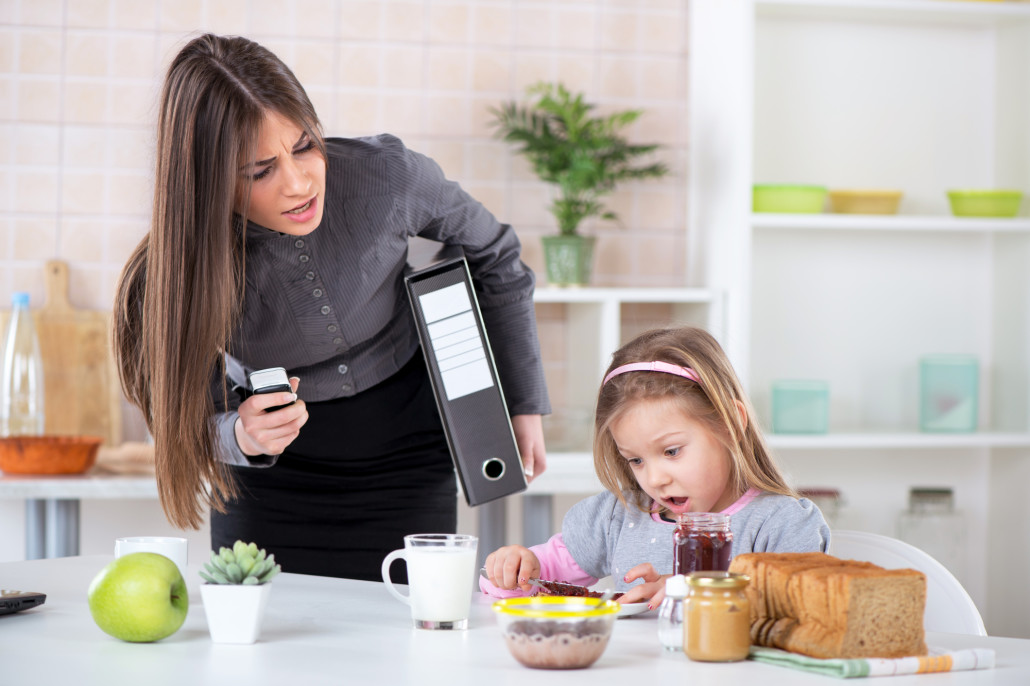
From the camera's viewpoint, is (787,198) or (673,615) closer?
(673,615)

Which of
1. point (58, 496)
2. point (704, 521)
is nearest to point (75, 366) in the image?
point (58, 496)

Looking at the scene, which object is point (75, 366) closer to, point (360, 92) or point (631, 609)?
point (360, 92)

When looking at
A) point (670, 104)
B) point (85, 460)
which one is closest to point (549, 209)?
point (670, 104)

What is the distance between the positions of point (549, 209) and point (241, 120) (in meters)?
1.50

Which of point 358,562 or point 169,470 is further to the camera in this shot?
point 358,562

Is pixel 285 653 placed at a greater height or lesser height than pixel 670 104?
lesser

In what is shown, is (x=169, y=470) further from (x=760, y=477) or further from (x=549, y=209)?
(x=549, y=209)

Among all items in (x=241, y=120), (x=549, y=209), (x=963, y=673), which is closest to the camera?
(x=963, y=673)

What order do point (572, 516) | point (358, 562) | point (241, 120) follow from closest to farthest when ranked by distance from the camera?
point (241, 120)
point (572, 516)
point (358, 562)

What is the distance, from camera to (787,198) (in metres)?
2.69

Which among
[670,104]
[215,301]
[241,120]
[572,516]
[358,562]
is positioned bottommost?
[358,562]

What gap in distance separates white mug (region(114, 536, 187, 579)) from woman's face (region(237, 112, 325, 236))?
43 cm

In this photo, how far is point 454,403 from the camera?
4.71ft

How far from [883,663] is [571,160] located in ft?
6.53
